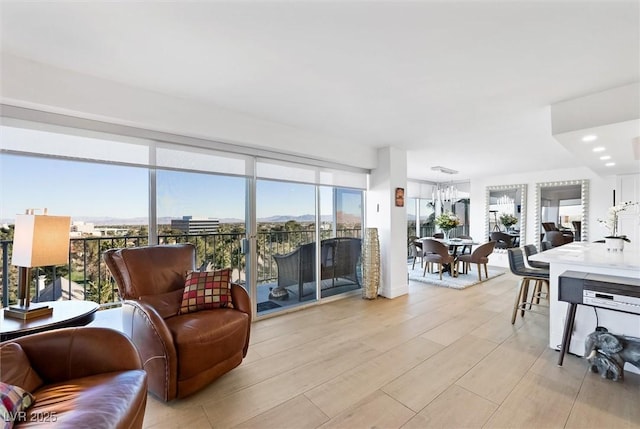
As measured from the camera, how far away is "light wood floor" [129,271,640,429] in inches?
69.6

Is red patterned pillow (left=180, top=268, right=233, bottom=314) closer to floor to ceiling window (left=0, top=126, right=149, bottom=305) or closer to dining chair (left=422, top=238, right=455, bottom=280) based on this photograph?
floor to ceiling window (left=0, top=126, right=149, bottom=305)

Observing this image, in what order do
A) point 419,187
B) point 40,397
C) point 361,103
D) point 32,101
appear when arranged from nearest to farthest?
point 40,397
point 32,101
point 361,103
point 419,187

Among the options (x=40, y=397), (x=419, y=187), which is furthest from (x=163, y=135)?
(x=419, y=187)

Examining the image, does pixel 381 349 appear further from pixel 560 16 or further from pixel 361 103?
pixel 560 16

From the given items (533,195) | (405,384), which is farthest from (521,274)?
(533,195)

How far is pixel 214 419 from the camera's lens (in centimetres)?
177

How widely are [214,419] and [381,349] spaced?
1.55m

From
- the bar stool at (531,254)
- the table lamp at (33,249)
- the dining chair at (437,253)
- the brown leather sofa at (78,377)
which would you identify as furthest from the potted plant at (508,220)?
the table lamp at (33,249)

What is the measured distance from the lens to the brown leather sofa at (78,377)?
1.10 meters

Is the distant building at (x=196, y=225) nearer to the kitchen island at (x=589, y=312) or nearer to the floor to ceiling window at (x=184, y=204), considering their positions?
the floor to ceiling window at (x=184, y=204)

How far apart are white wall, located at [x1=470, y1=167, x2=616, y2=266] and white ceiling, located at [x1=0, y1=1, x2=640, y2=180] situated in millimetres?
4623

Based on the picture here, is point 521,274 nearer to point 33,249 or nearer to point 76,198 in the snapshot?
point 33,249

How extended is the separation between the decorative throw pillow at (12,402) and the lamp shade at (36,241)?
0.83m

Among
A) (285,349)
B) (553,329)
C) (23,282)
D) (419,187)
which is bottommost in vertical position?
(285,349)
